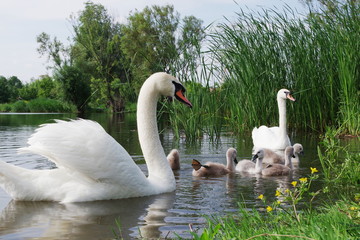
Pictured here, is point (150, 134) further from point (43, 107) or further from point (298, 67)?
point (43, 107)

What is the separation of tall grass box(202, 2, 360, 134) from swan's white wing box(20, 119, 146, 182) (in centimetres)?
711

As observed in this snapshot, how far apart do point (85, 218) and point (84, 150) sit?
2.63 feet

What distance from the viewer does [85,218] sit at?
4.99 meters

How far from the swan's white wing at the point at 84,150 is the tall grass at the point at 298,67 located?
23.3 ft

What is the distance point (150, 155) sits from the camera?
258 inches

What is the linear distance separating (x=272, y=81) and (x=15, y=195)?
8613 mm

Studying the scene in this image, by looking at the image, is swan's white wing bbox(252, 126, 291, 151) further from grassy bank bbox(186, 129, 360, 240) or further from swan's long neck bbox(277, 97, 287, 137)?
grassy bank bbox(186, 129, 360, 240)

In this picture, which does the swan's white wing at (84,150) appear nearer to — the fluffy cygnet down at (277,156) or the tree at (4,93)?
the fluffy cygnet down at (277,156)

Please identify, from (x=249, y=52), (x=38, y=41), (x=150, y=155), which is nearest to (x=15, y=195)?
(x=150, y=155)

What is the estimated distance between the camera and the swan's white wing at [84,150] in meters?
5.50

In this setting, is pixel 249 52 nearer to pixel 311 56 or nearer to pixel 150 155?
pixel 311 56

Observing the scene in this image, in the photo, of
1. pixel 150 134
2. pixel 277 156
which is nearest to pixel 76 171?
pixel 150 134

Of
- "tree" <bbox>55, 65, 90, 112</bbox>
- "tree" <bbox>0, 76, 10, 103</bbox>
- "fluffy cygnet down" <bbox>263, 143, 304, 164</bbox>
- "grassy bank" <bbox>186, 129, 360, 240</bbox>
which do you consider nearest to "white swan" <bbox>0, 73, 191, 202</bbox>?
"grassy bank" <bbox>186, 129, 360, 240</bbox>

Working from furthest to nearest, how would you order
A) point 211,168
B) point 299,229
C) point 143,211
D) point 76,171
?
point 211,168
point 76,171
point 143,211
point 299,229
